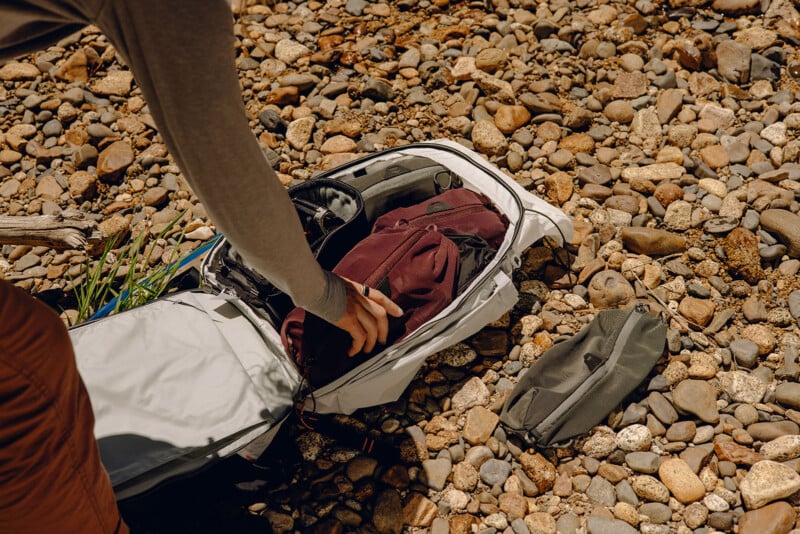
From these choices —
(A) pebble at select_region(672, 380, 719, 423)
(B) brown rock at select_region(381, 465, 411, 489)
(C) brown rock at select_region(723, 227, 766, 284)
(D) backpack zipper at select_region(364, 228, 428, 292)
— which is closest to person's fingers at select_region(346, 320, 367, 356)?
(D) backpack zipper at select_region(364, 228, 428, 292)

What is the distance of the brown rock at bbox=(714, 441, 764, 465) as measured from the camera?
210cm

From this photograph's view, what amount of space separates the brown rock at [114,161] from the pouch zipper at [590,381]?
2543 millimetres

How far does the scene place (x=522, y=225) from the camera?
2.47 m

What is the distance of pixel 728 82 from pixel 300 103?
7.78 ft

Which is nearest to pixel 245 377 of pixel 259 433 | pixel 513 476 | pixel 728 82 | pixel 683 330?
pixel 259 433

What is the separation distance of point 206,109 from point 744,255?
2409mm

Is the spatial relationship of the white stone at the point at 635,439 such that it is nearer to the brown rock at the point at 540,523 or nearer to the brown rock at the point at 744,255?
the brown rock at the point at 540,523

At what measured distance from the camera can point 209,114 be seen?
0.95 m

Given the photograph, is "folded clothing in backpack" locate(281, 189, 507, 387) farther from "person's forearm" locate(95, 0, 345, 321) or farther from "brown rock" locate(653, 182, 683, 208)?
"person's forearm" locate(95, 0, 345, 321)

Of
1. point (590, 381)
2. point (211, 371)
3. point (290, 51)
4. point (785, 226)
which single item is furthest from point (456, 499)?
point (290, 51)

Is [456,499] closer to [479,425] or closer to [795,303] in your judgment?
[479,425]

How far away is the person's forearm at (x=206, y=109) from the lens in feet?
2.83

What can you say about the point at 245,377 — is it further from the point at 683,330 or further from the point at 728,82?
the point at 728,82

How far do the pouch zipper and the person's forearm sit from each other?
1.36 metres
